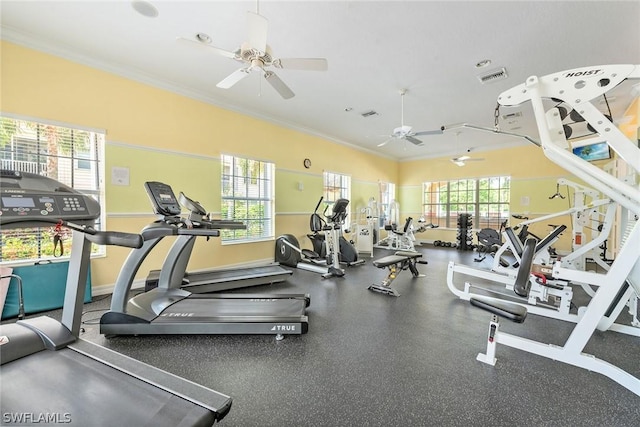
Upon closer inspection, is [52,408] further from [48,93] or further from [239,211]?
[239,211]

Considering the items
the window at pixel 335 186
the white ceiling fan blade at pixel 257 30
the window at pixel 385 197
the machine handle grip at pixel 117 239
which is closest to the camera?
the machine handle grip at pixel 117 239

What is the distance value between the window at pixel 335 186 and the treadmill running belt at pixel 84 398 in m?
6.07

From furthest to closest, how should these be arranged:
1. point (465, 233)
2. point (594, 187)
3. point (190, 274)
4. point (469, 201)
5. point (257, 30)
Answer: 1. point (469, 201)
2. point (465, 233)
3. point (190, 274)
4. point (257, 30)
5. point (594, 187)

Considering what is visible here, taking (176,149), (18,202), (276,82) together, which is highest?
(276,82)

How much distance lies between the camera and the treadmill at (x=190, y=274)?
9.26 feet

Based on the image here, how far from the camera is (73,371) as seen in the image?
4.67ft

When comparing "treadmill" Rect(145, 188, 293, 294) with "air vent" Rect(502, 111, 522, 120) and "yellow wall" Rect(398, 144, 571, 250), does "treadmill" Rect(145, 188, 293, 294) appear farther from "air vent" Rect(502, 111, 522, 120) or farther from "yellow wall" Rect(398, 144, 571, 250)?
"yellow wall" Rect(398, 144, 571, 250)

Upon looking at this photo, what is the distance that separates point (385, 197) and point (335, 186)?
2.77 m

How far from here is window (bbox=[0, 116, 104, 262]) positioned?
3.09 m

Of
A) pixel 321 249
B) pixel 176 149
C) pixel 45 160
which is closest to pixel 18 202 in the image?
pixel 45 160

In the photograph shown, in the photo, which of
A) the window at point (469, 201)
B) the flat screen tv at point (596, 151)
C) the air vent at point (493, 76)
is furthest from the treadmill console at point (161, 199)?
the window at point (469, 201)

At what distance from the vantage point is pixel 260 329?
2.52 m

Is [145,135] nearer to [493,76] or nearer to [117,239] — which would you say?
[117,239]

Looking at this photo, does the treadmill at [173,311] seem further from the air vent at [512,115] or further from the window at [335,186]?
the air vent at [512,115]
